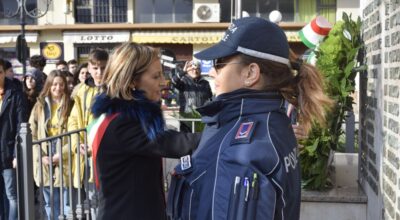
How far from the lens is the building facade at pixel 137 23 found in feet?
82.0

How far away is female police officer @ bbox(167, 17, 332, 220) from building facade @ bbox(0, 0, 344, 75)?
23279mm

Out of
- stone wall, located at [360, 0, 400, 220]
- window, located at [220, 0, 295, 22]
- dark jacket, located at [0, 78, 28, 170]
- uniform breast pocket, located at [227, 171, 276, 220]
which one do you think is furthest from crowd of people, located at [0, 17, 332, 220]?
window, located at [220, 0, 295, 22]

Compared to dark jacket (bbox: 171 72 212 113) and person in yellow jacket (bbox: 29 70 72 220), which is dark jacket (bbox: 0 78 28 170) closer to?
person in yellow jacket (bbox: 29 70 72 220)

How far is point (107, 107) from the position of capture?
2.43 m

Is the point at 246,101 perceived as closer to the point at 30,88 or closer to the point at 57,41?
the point at 30,88

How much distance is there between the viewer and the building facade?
2500cm

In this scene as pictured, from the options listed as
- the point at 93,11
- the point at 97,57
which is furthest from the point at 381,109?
the point at 93,11

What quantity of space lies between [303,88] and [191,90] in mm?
6451

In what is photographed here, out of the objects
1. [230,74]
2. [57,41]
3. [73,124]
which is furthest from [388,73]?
[57,41]

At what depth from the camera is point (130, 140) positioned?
92.3 inches

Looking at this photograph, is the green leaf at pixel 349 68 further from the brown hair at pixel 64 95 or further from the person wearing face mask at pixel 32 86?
the person wearing face mask at pixel 32 86

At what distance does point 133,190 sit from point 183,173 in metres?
0.96

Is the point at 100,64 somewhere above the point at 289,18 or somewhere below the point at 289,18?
below

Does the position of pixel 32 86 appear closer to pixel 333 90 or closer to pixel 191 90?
pixel 191 90
